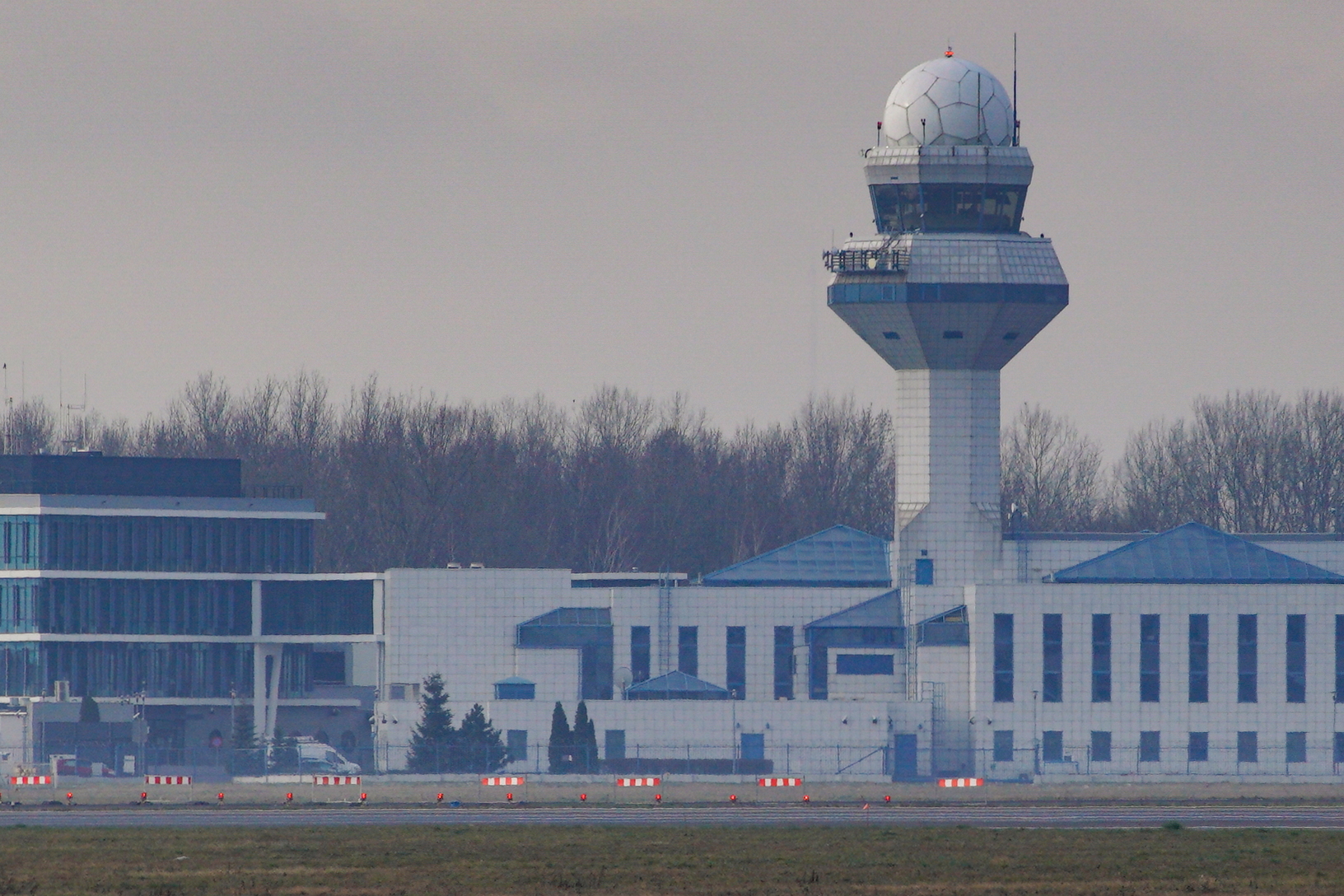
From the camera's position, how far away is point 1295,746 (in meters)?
152

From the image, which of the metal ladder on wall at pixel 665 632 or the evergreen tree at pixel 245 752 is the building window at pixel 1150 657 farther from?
the evergreen tree at pixel 245 752

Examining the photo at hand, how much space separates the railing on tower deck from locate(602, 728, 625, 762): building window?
26.1m

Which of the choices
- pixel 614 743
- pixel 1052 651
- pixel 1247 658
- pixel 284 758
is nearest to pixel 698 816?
pixel 284 758

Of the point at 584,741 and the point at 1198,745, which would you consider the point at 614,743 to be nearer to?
the point at 584,741

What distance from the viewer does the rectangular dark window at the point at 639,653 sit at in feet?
523

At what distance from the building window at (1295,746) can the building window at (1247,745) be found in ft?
4.75

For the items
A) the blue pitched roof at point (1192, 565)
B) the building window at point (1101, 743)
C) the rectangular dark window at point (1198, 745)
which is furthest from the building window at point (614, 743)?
the rectangular dark window at point (1198, 745)

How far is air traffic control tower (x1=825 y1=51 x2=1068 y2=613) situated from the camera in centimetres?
15388

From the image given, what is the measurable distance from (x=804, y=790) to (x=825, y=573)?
41.0m

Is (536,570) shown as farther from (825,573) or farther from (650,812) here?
(650,812)

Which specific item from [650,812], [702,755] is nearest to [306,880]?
[650,812]

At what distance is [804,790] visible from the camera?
122m

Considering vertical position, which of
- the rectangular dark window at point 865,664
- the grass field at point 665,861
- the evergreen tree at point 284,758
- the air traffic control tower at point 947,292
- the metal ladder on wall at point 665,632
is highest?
the air traffic control tower at point 947,292

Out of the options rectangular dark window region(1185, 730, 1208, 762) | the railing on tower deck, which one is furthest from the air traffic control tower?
rectangular dark window region(1185, 730, 1208, 762)
